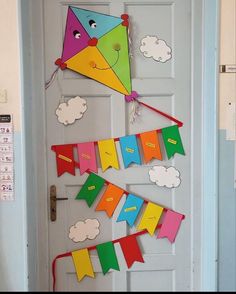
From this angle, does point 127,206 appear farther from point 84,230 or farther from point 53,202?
point 53,202

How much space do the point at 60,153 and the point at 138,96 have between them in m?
0.55

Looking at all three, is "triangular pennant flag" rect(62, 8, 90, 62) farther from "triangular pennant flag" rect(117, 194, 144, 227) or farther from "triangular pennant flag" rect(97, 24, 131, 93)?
"triangular pennant flag" rect(117, 194, 144, 227)

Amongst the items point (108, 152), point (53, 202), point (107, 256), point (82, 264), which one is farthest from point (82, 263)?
point (108, 152)

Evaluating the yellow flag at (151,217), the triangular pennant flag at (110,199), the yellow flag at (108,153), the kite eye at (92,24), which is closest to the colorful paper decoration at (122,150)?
the yellow flag at (108,153)

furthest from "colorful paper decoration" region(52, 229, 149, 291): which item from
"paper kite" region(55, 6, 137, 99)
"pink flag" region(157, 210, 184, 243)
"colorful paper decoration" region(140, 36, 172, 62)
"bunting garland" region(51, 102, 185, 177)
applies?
"colorful paper decoration" region(140, 36, 172, 62)

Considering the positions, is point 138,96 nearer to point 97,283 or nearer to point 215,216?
point 215,216

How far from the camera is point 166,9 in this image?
1908mm

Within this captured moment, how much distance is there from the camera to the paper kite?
1873 mm

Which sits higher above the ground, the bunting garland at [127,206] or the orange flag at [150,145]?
the orange flag at [150,145]

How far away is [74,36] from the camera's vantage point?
6.15 feet

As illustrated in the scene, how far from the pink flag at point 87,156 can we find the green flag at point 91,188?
0.16 feet

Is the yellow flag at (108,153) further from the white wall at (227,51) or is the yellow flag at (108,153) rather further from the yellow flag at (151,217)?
the white wall at (227,51)

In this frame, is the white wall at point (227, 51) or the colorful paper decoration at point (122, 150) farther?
the colorful paper decoration at point (122, 150)

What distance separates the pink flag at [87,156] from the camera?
1.91 metres
